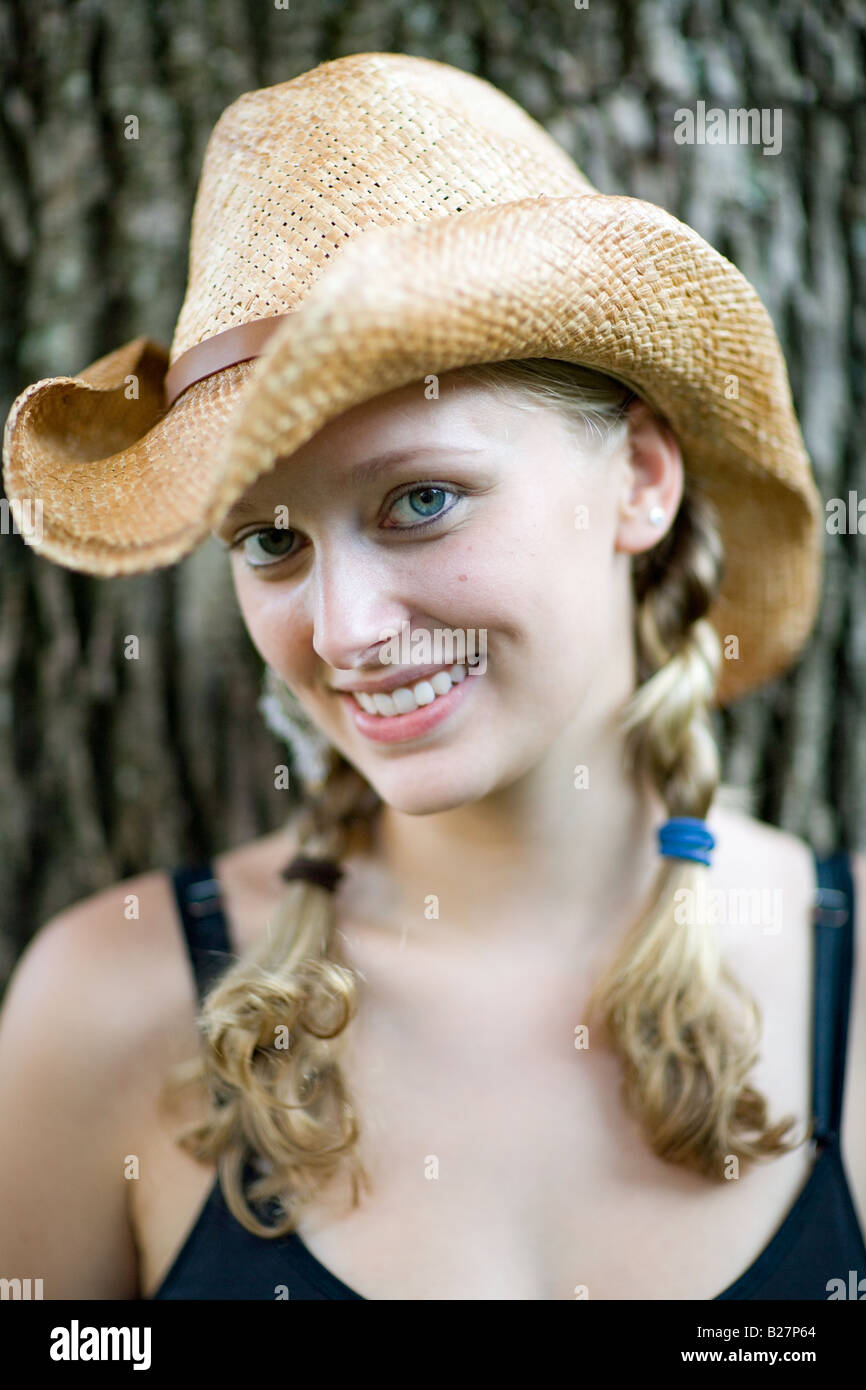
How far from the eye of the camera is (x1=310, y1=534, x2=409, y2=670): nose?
1529 mm

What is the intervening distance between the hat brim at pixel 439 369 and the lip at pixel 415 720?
40 cm

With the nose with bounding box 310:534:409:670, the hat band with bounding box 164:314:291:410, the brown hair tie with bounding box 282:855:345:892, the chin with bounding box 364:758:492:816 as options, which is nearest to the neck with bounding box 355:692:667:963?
the brown hair tie with bounding box 282:855:345:892

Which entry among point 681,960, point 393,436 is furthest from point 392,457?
point 681,960

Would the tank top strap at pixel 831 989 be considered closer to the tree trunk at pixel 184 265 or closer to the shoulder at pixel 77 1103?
the tree trunk at pixel 184 265

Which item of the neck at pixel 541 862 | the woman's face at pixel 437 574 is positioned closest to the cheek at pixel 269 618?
the woman's face at pixel 437 574

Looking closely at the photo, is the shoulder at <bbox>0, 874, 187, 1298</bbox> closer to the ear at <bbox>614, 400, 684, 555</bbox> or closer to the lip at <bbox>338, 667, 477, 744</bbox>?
the lip at <bbox>338, 667, 477, 744</bbox>

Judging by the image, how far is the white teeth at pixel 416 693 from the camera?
64.1 inches

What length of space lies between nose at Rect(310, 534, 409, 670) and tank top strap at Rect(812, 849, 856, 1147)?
101 cm

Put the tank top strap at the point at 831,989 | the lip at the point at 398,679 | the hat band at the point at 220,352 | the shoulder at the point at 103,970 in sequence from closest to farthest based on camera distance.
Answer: the hat band at the point at 220,352, the lip at the point at 398,679, the tank top strap at the point at 831,989, the shoulder at the point at 103,970

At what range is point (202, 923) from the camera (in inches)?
81.3

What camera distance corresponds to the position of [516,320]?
141cm

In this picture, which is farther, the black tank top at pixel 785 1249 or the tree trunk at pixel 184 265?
the tree trunk at pixel 184 265

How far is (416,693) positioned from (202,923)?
709mm

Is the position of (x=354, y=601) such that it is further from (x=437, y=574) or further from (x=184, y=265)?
(x=184, y=265)
